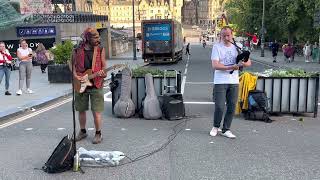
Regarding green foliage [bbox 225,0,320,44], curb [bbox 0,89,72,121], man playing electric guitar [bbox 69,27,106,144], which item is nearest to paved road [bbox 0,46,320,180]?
curb [bbox 0,89,72,121]

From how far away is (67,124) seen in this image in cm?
920

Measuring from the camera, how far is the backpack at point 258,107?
30.7ft

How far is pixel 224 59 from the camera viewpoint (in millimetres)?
7516

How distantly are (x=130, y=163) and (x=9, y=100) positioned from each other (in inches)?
302

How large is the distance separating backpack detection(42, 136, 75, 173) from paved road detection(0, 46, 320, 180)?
88 mm

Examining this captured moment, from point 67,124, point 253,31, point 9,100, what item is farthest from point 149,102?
point 253,31

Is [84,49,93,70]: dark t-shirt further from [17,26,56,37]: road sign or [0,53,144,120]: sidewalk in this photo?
[17,26,56,37]: road sign

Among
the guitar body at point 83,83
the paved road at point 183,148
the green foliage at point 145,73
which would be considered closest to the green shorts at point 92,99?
the guitar body at point 83,83

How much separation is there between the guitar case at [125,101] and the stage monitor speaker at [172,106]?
703 mm

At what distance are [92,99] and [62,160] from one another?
1612 mm

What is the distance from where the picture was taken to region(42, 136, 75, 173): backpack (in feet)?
18.9

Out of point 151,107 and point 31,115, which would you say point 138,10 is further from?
point 151,107

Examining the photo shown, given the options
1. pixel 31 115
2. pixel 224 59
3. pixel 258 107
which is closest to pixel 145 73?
pixel 258 107

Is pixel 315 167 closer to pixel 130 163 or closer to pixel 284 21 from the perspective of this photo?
pixel 130 163
